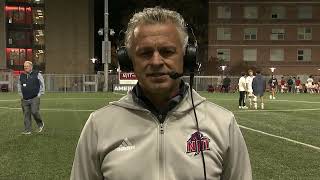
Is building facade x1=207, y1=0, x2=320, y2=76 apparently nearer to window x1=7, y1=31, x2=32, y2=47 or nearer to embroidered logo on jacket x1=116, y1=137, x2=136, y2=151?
window x1=7, y1=31, x2=32, y2=47

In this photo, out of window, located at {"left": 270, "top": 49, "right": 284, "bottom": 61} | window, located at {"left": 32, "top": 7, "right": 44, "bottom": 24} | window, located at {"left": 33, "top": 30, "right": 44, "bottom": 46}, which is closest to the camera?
window, located at {"left": 270, "top": 49, "right": 284, "bottom": 61}

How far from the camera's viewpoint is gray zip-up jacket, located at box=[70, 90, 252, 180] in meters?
2.69

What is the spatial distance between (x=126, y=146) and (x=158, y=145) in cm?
16

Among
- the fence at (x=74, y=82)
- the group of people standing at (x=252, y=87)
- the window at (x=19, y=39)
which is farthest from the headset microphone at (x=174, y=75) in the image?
the window at (x=19, y=39)

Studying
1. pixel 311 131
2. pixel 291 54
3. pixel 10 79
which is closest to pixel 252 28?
pixel 291 54

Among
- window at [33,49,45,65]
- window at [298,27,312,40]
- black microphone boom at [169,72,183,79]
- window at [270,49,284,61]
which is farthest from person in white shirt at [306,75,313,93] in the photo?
black microphone boom at [169,72,183,79]

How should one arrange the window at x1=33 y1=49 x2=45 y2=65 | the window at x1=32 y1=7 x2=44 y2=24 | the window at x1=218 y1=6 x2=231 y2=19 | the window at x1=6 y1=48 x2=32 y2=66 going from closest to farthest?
the window at x1=218 y1=6 x2=231 y2=19
the window at x1=6 y1=48 x2=32 y2=66
the window at x1=33 y1=49 x2=45 y2=65
the window at x1=32 y1=7 x2=44 y2=24

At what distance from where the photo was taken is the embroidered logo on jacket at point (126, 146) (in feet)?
8.96

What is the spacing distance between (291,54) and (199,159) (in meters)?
79.5

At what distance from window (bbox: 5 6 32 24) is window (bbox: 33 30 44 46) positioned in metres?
1.98

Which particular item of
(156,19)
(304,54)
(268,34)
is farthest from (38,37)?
(156,19)

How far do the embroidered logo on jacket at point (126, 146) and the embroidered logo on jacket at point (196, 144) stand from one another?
27 cm

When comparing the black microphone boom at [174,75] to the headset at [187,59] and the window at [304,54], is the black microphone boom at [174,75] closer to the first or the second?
the headset at [187,59]

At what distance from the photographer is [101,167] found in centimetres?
280
